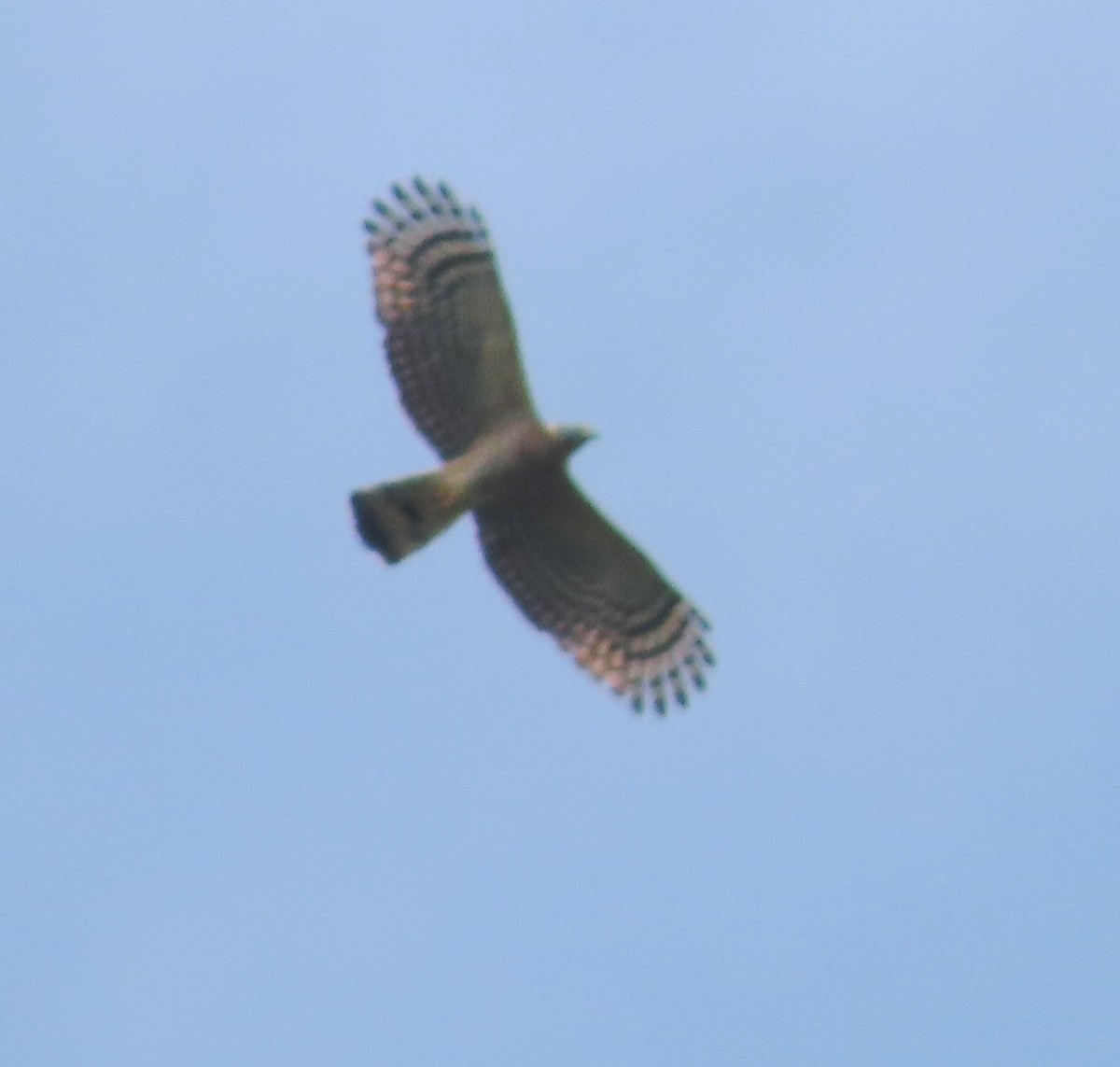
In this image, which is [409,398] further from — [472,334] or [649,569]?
[649,569]

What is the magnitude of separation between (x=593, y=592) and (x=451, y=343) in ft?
6.83

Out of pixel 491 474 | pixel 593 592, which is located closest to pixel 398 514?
pixel 491 474

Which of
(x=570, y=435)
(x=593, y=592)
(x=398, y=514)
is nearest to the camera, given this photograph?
(x=398, y=514)

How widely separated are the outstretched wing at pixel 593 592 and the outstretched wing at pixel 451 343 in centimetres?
62

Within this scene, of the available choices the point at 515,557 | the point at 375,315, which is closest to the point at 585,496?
the point at 515,557

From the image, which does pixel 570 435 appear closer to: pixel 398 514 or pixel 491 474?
pixel 491 474

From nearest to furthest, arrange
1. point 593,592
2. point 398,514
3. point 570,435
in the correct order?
point 398,514
point 570,435
point 593,592

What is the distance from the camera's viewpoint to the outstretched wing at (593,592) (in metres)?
16.7

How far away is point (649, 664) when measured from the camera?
17.0 m

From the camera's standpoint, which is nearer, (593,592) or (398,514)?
(398,514)

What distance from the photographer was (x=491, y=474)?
16.3m

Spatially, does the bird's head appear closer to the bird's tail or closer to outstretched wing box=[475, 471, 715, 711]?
outstretched wing box=[475, 471, 715, 711]

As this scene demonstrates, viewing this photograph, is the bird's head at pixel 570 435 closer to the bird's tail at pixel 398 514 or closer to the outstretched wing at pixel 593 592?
the outstretched wing at pixel 593 592

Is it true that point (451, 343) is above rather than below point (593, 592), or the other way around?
above
